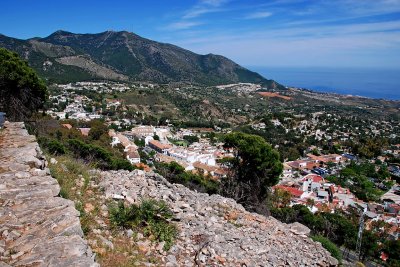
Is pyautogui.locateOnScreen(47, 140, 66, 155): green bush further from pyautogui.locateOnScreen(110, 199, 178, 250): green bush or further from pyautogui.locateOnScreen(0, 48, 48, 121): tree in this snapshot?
pyautogui.locateOnScreen(110, 199, 178, 250): green bush

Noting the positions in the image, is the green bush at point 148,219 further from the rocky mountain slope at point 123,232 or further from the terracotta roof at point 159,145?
the terracotta roof at point 159,145

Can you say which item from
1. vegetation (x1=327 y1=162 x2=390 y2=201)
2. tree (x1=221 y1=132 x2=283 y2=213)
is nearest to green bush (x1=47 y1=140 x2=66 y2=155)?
tree (x1=221 y1=132 x2=283 y2=213)

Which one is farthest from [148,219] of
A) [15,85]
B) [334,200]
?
[334,200]

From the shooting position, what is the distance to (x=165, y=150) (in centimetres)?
5522

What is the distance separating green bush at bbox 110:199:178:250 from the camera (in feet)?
19.3

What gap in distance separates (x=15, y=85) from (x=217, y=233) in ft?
54.4

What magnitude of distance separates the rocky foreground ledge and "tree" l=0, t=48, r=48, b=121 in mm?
13501

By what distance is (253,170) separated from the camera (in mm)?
19547

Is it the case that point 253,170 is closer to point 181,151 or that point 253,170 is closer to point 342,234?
point 342,234

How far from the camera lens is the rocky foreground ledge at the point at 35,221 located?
366cm

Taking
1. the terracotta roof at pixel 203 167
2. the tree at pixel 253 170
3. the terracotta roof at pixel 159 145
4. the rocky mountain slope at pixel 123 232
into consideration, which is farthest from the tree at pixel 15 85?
the terracotta roof at pixel 159 145

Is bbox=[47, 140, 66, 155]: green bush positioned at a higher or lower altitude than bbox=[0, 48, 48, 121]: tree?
lower

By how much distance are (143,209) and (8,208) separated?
7.69 feet

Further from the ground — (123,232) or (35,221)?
(35,221)
